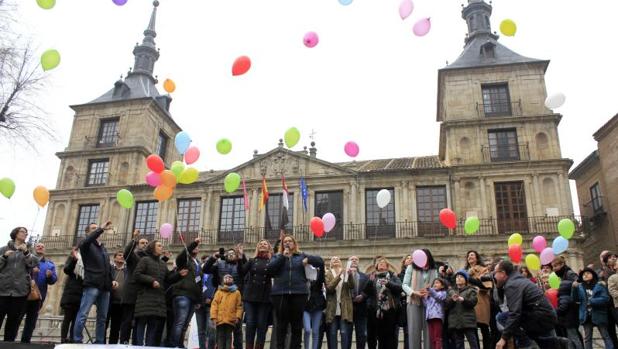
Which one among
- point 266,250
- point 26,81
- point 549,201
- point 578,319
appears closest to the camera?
point 266,250

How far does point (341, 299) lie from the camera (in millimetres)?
8086

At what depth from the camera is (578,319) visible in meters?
8.12

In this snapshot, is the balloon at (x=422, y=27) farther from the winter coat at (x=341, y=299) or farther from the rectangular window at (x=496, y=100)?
the rectangular window at (x=496, y=100)

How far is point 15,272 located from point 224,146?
5857 mm

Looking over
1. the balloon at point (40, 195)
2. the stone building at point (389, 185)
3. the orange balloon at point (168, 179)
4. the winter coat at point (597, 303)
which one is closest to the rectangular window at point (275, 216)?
the stone building at point (389, 185)

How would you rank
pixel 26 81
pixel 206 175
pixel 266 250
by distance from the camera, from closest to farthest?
pixel 266 250
pixel 26 81
pixel 206 175

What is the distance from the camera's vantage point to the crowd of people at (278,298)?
22.7ft

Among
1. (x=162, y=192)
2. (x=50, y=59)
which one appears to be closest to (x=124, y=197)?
(x=162, y=192)

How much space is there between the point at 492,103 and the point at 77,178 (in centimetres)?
2194

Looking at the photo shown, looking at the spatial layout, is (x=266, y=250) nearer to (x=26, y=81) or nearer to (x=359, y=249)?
(x=26, y=81)

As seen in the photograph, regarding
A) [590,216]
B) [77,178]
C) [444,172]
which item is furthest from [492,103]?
[77,178]

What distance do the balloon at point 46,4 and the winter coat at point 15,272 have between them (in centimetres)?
467

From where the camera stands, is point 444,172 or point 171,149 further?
point 171,149

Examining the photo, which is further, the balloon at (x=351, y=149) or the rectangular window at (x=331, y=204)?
the rectangular window at (x=331, y=204)
